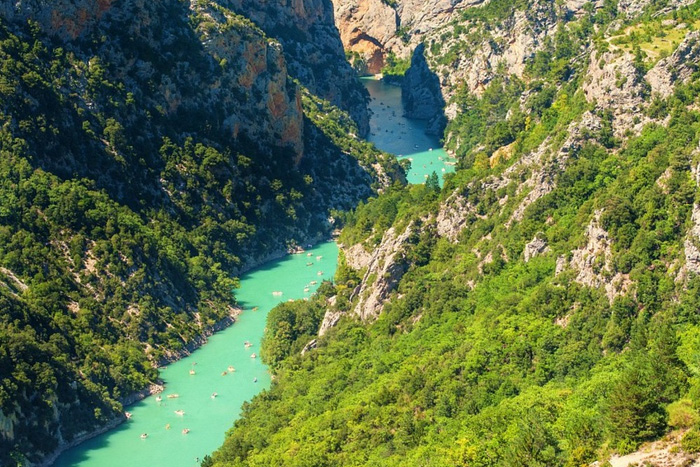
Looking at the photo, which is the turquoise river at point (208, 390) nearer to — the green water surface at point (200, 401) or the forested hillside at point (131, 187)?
the green water surface at point (200, 401)

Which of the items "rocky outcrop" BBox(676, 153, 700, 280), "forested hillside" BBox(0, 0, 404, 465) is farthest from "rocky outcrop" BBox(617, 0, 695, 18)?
"rocky outcrop" BBox(676, 153, 700, 280)

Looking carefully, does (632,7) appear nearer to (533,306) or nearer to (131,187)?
(131,187)

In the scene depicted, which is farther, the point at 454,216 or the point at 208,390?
the point at 454,216

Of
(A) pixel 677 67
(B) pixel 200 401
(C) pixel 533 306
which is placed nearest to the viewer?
(C) pixel 533 306

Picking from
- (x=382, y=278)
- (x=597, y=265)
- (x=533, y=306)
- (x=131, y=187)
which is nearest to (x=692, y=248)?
(x=597, y=265)

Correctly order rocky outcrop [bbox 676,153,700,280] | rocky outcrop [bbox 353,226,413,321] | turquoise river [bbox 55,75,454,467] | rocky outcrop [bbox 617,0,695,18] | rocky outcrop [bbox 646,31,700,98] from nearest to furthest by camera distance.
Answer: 1. rocky outcrop [bbox 676,153,700,280]
2. rocky outcrop [bbox 646,31,700,98]
3. turquoise river [bbox 55,75,454,467]
4. rocky outcrop [bbox 353,226,413,321]
5. rocky outcrop [bbox 617,0,695,18]

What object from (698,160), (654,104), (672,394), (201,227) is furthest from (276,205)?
(672,394)

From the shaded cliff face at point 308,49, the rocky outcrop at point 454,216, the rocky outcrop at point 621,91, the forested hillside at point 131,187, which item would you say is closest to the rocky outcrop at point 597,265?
the rocky outcrop at point 621,91

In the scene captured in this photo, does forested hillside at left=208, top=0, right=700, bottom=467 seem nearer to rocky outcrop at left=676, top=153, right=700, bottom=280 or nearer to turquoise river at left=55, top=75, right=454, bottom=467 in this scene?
rocky outcrop at left=676, top=153, right=700, bottom=280
